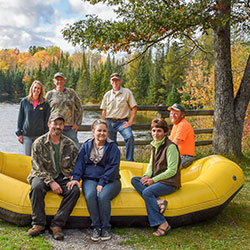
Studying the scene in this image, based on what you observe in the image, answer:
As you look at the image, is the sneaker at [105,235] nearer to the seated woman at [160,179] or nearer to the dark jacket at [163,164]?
the seated woman at [160,179]

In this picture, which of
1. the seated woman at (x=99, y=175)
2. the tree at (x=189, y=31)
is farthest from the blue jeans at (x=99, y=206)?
the tree at (x=189, y=31)

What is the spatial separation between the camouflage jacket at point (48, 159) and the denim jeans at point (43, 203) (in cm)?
9

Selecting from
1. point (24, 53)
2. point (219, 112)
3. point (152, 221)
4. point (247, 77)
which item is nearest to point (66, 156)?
point (152, 221)

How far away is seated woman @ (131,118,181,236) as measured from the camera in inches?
140

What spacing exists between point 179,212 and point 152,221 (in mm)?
353

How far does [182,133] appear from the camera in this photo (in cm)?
446

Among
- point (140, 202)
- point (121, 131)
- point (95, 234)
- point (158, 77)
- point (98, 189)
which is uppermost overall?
point (158, 77)

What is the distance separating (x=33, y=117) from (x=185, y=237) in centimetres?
282

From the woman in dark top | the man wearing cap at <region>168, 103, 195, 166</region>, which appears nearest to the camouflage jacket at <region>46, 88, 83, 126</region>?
the woman in dark top

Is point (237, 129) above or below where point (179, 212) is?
above

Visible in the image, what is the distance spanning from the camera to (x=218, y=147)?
23.7 ft

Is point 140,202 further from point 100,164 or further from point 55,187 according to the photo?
point 55,187

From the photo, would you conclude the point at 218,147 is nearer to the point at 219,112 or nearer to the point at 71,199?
the point at 219,112

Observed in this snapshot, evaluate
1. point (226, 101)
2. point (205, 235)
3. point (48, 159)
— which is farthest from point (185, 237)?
point (226, 101)
